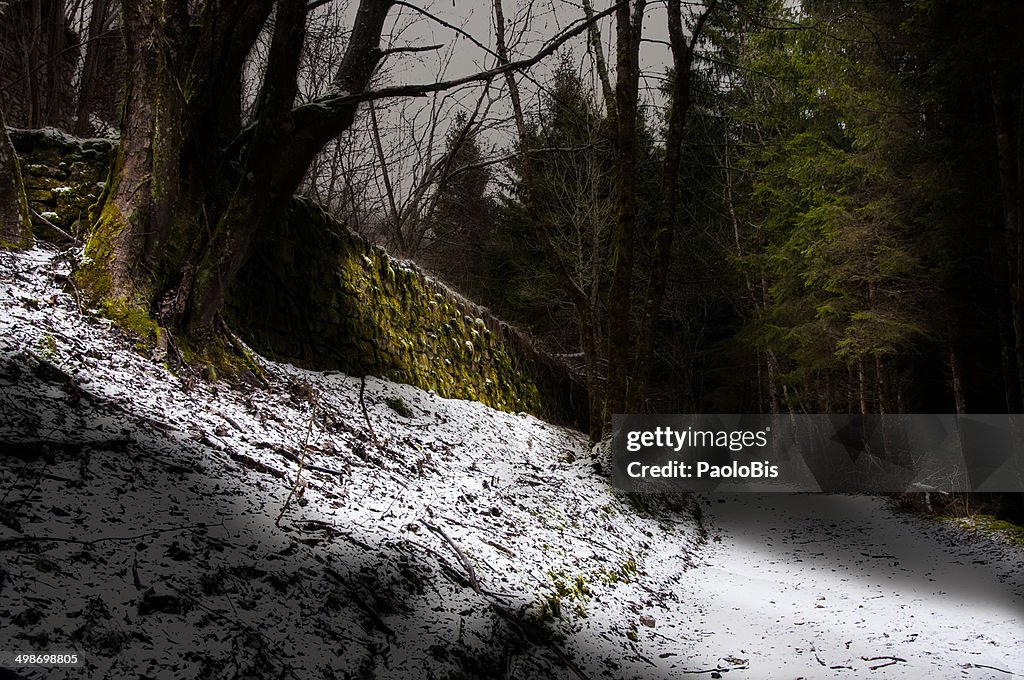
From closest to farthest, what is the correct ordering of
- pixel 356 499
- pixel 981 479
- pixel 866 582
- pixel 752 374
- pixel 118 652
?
pixel 118 652, pixel 356 499, pixel 866 582, pixel 981 479, pixel 752 374

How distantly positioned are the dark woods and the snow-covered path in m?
2.42

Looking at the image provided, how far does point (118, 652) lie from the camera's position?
6.34ft

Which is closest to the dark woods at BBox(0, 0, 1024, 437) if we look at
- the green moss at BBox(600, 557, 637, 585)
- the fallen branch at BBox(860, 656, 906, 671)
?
the green moss at BBox(600, 557, 637, 585)

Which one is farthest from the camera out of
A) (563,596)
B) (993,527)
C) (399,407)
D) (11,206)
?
(993,527)

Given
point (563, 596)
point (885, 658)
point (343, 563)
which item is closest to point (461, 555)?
point (563, 596)

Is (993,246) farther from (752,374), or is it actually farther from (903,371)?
(752,374)

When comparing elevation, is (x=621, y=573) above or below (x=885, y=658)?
above

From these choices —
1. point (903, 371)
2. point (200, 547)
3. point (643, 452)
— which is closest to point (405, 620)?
point (200, 547)

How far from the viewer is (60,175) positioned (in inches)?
219

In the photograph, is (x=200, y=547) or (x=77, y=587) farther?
(x=200, y=547)

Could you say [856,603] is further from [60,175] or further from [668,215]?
[60,175]

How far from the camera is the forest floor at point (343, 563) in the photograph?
87.7 inches

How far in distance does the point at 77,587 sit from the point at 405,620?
4.60 ft

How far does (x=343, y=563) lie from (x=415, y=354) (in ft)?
19.7
